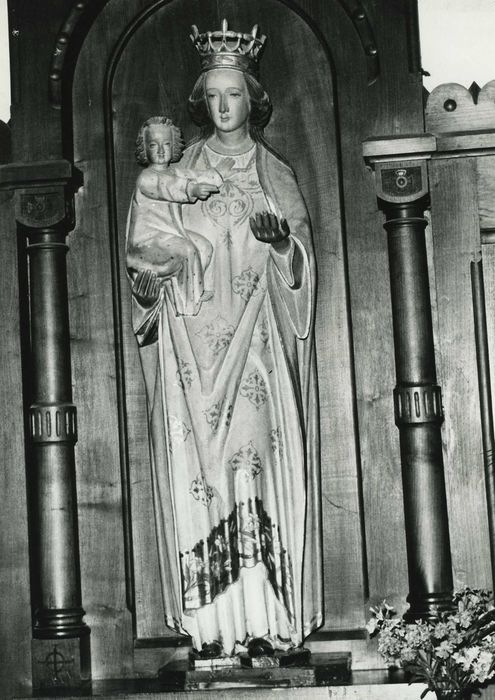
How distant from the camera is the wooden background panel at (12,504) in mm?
4238

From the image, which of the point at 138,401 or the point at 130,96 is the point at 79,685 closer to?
the point at 138,401

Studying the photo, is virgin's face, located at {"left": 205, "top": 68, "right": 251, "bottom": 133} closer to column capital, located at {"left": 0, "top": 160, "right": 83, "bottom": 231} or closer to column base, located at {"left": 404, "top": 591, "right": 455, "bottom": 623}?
column capital, located at {"left": 0, "top": 160, "right": 83, "bottom": 231}

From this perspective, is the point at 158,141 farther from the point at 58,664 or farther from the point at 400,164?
the point at 58,664

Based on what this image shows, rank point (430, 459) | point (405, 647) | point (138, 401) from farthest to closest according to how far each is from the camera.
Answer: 1. point (138, 401)
2. point (430, 459)
3. point (405, 647)

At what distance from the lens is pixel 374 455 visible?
425 cm

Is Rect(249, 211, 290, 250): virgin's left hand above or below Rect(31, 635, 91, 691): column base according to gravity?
above

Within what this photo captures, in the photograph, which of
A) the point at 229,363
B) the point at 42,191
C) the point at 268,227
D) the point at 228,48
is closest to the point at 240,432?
the point at 229,363

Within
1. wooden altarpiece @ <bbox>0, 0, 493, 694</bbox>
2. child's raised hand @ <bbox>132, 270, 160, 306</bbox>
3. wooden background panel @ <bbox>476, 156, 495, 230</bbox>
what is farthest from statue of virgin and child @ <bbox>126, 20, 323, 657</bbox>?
wooden background panel @ <bbox>476, 156, 495, 230</bbox>

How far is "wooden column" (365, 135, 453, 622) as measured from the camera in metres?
4.05

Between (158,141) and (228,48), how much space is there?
0.35m

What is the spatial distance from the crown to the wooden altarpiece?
146 mm

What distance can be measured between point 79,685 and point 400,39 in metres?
2.12

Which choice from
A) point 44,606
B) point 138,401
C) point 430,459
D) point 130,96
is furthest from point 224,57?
point 44,606

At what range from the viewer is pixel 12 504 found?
14.1 ft
